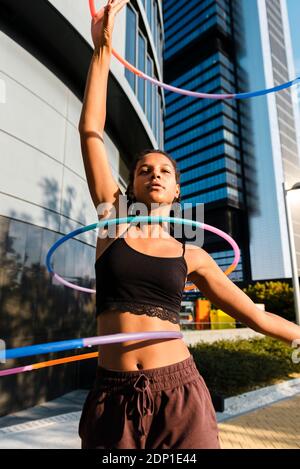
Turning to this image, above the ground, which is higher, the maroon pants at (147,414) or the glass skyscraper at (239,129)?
the glass skyscraper at (239,129)

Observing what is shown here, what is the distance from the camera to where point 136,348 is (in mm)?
1864

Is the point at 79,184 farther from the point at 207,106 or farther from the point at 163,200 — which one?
the point at 207,106

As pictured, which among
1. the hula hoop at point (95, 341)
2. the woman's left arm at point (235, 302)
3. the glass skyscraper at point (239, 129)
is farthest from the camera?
the glass skyscraper at point (239, 129)

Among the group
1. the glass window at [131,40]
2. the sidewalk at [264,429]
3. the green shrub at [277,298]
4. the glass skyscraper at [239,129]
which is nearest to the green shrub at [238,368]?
the sidewalk at [264,429]

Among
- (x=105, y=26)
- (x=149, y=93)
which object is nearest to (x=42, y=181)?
(x=105, y=26)

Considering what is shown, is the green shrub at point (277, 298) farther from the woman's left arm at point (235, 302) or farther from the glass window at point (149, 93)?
the woman's left arm at point (235, 302)

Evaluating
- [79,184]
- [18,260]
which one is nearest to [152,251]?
[18,260]

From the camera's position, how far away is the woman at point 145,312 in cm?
169

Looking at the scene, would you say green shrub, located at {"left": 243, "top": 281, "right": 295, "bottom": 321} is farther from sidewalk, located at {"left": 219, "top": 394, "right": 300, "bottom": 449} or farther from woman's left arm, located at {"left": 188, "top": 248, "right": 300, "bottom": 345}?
woman's left arm, located at {"left": 188, "top": 248, "right": 300, "bottom": 345}

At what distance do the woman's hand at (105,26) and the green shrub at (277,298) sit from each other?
27.1 m

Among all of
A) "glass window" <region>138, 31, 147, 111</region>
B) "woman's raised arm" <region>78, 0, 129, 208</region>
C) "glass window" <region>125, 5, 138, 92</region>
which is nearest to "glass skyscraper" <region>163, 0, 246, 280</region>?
"glass window" <region>138, 31, 147, 111</region>

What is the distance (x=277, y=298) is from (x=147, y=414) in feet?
95.2

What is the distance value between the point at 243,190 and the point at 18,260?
88.5 metres
